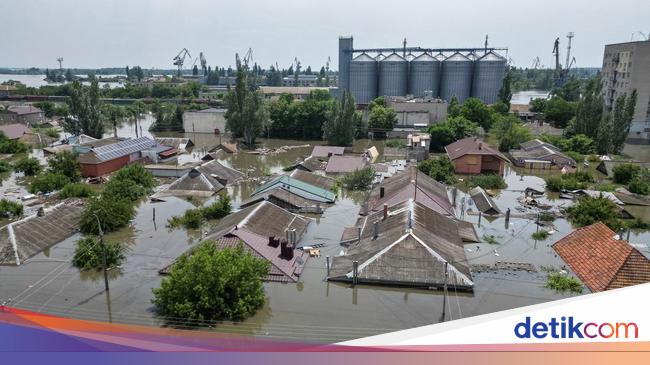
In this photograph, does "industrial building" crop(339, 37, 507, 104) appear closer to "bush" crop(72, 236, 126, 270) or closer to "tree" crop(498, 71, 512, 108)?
"tree" crop(498, 71, 512, 108)

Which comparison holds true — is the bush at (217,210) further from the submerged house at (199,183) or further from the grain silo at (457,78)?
the grain silo at (457,78)

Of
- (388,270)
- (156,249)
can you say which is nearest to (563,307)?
(388,270)

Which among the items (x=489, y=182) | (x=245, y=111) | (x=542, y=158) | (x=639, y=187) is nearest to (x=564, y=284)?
(x=489, y=182)

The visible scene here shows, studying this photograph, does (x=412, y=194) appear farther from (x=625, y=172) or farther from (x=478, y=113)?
(x=478, y=113)

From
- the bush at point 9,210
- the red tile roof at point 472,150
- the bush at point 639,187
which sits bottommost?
the bush at point 9,210

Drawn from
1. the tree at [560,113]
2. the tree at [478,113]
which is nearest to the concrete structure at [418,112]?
the tree at [478,113]

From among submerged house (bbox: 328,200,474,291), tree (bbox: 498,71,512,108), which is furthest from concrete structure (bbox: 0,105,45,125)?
tree (bbox: 498,71,512,108)
